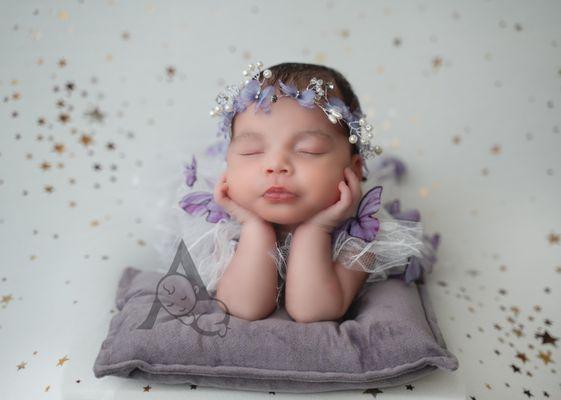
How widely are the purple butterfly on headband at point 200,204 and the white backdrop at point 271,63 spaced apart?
0.28 meters

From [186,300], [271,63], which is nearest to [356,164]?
[186,300]

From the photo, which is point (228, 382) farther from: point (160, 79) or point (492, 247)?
point (160, 79)

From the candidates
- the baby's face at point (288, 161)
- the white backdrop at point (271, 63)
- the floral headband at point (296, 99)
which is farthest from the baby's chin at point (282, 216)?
the white backdrop at point (271, 63)

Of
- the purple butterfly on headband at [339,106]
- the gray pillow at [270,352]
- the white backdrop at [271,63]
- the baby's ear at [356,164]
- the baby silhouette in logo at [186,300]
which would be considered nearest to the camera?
the gray pillow at [270,352]

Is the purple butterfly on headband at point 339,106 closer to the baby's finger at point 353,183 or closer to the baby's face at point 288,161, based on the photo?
the baby's face at point 288,161

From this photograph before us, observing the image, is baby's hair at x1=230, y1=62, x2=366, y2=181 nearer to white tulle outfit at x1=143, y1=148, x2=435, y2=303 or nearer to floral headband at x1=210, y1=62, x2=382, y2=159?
floral headband at x1=210, y1=62, x2=382, y2=159

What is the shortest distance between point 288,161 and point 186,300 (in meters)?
0.46

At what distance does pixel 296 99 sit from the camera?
4.68 ft

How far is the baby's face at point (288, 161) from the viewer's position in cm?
139

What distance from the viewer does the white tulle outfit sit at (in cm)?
148

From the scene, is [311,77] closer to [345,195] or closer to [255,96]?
[255,96]

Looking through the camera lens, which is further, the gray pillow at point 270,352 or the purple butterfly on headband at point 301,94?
the purple butterfly on headband at point 301,94

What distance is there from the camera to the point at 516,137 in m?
2.13

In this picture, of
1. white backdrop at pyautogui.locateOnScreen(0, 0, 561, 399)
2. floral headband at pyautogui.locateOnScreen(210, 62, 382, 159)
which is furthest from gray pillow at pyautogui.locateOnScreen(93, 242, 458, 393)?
floral headband at pyautogui.locateOnScreen(210, 62, 382, 159)
